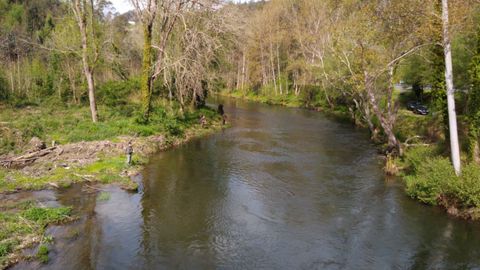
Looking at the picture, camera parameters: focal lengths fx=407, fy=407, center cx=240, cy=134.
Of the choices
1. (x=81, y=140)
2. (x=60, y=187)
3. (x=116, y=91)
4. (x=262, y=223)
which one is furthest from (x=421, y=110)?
(x=60, y=187)

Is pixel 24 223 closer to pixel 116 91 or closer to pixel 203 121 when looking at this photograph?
pixel 203 121

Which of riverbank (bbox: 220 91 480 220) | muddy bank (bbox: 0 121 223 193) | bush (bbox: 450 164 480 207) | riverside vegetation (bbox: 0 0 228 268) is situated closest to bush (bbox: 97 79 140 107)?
riverside vegetation (bbox: 0 0 228 268)

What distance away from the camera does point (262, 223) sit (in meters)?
17.1

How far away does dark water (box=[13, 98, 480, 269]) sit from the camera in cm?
1391

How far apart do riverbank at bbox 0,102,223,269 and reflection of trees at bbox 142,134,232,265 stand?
1521mm

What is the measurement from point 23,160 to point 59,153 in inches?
75.6

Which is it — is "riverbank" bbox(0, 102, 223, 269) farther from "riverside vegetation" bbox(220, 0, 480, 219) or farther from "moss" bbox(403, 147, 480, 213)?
"riverside vegetation" bbox(220, 0, 480, 219)

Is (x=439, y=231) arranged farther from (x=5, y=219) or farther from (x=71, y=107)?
(x=71, y=107)

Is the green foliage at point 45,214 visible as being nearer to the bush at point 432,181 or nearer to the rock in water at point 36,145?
the rock in water at point 36,145

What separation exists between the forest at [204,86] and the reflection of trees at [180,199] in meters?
2.04

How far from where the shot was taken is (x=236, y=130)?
39.2 metres

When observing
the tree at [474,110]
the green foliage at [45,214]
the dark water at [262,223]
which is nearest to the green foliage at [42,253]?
the dark water at [262,223]

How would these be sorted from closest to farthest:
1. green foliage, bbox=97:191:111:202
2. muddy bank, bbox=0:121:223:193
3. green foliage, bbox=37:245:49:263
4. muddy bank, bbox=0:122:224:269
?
green foliage, bbox=37:245:49:263 → muddy bank, bbox=0:122:224:269 → green foliage, bbox=97:191:111:202 → muddy bank, bbox=0:121:223:193

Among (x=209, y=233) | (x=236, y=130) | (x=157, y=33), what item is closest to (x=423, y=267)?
(x=209, y=233)
